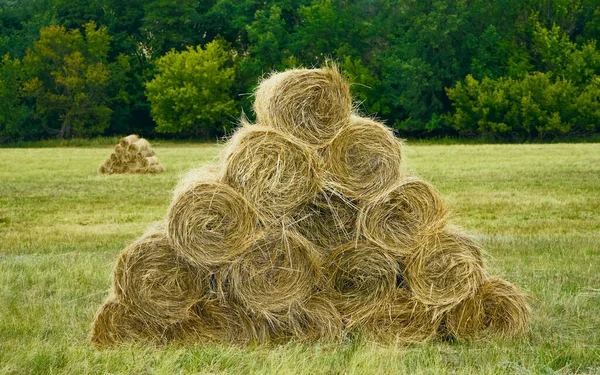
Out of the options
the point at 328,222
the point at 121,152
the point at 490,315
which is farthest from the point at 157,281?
the point at 121,152

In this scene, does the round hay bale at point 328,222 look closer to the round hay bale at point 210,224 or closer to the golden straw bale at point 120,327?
the round hay bale at point 210,224

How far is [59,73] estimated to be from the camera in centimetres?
6391

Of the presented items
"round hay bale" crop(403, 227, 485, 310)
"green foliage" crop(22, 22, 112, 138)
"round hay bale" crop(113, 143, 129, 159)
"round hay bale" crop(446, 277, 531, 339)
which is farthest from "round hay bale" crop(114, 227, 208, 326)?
"green foliage" crop(22, 22, 112, 138)

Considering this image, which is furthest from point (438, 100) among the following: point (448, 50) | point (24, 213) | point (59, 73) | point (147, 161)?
point (24, 213)

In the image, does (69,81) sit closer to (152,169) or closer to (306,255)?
(152,169)

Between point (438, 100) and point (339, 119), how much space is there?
53.2 m

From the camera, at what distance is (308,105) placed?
7.42m

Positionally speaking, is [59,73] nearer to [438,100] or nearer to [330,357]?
[438,100]

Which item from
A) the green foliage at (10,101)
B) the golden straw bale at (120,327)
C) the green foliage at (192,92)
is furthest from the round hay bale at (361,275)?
the green foliage at (10,101)

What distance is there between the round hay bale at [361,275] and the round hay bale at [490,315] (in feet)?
1.83

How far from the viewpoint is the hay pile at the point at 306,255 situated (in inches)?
272

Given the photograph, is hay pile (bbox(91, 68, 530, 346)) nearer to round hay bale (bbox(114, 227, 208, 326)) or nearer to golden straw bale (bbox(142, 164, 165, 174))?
round hay bale (bbox(114, 227, 208, 326))

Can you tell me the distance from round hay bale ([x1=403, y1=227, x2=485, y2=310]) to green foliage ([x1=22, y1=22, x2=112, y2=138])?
57.5 meters

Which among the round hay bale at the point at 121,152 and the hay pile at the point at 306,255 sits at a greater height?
the hay pile at the point at 306,255
